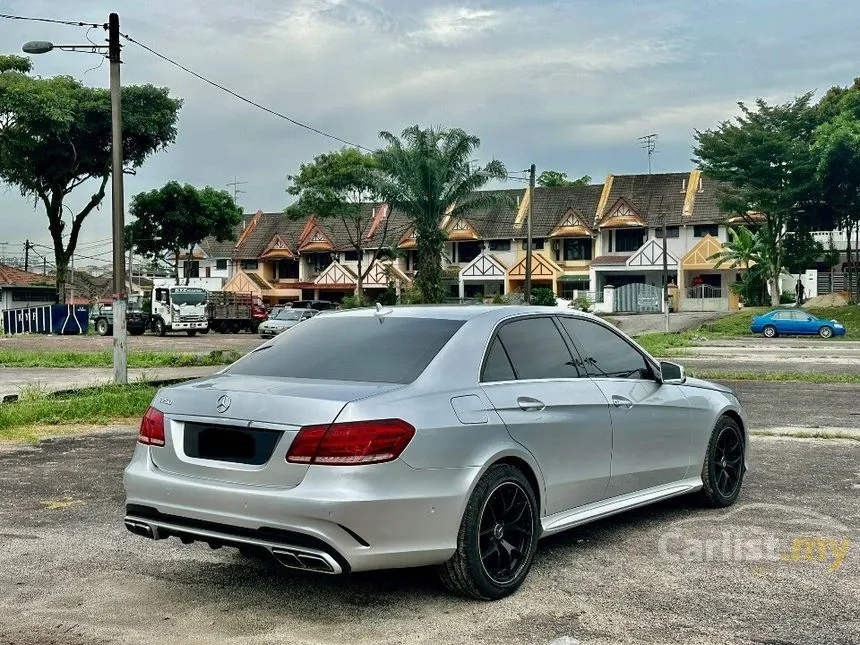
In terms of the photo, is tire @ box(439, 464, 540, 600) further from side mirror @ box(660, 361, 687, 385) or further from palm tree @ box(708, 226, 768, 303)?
palm tree @ box(708, 226, 768, 303)

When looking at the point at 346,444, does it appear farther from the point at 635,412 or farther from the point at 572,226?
the point at 572,226

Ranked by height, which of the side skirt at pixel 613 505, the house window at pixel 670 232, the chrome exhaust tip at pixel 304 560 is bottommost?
the side skirt at pixel 613 505

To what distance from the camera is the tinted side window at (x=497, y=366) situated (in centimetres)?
516

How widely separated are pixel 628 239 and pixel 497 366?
204 feet

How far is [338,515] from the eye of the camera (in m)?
4.29

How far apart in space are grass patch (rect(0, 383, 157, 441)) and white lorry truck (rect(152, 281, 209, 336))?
103 feet

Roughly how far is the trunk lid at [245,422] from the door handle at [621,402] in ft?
5.72

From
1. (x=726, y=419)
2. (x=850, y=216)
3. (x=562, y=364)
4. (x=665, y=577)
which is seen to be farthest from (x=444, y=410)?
(x=850, y=216)

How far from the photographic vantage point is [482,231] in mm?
69750

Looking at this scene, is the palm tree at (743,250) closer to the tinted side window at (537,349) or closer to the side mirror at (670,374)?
the side mirror at (670,374)

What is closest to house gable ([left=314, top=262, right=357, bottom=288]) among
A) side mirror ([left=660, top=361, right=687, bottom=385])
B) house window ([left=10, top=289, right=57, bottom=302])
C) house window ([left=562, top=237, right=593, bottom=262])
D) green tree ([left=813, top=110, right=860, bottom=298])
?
house window ([left=562, top=237, right=593, bottom=262])

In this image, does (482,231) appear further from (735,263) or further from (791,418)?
(791,418)

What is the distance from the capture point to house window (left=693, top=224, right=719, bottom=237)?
6365 centimetres

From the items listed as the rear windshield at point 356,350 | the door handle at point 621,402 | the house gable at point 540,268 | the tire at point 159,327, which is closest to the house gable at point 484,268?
the house gable at point 540,268
